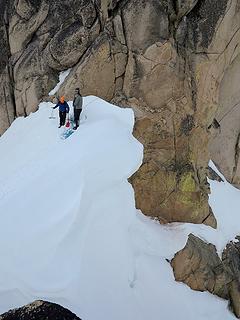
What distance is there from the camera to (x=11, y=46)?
21469mm

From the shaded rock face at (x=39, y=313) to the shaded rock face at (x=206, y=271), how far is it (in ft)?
24.5

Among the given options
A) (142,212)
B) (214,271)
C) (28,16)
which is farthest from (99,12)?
(214,271)

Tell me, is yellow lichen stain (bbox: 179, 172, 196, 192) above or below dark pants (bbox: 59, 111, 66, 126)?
below

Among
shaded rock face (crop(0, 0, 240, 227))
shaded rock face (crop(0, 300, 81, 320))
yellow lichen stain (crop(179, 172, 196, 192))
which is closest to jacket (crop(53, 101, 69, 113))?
shaded rock face (crop(0, 0, 240, 227))

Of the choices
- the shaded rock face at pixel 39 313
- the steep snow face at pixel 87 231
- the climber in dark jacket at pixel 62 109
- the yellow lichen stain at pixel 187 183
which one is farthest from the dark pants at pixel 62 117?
the shaded rock face at pixel 39 313

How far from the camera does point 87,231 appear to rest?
556 inches

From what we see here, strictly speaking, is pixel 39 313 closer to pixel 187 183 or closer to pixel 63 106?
pixel 63 106

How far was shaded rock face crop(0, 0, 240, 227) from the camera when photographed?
1892 cm

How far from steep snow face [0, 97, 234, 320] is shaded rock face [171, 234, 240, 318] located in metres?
0.37

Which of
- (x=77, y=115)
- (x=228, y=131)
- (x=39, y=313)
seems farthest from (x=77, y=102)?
(x=228, y=131)

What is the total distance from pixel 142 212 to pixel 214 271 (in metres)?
4.02

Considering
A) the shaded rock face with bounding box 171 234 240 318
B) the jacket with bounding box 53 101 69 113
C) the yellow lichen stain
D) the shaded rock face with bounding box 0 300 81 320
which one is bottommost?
the shaded rock face with bounding box 171 234 240 318

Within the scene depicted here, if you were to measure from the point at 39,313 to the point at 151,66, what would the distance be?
11.5 m

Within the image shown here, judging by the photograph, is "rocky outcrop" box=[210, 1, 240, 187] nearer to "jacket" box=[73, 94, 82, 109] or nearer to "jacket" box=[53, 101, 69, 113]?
"jacket" box=[73, 94, 82, 109]
